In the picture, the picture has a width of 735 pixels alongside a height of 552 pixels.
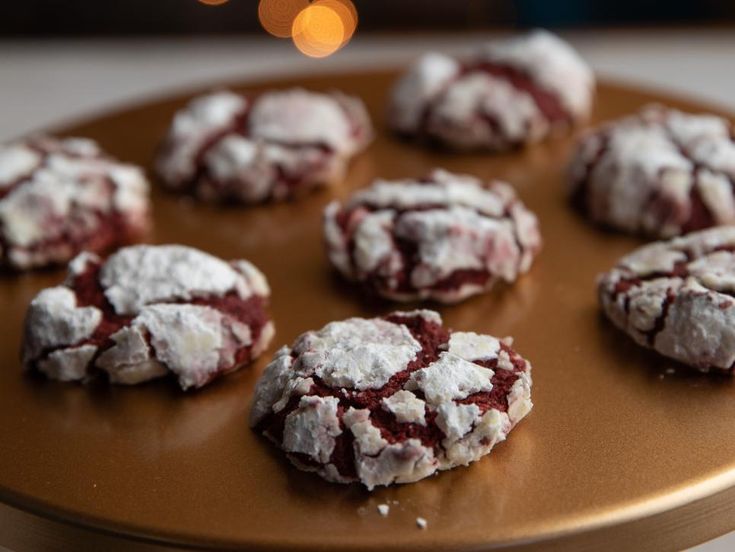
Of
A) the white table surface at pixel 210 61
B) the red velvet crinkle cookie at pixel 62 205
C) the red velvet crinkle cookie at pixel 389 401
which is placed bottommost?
the white table surface at pixel 210 61

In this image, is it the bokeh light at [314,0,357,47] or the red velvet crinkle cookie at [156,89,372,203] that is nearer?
the red velvet crinkle cookie at [156,89,372,203]

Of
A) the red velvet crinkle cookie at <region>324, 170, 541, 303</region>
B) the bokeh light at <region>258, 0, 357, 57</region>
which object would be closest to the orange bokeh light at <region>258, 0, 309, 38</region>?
the bokeh light at <region>258, 0, 357, 57</region>

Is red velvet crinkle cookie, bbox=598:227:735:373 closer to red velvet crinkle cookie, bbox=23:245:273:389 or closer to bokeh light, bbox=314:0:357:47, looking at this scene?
red velvet crinkle cookie, bbox=23:245:273:389

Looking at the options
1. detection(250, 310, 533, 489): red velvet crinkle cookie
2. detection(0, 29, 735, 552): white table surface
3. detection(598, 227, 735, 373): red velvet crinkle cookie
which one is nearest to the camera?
detection(250, 310, 533, 489): red velvet crinkle cookie

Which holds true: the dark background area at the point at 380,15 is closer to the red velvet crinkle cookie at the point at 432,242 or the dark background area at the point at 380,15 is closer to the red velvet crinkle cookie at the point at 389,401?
the red velvet crinkle cookie at the point at 432,242

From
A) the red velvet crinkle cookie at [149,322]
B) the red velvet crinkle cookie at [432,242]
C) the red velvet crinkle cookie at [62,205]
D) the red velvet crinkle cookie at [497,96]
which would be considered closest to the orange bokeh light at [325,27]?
the red velvet crinkle cookie at [497,96]

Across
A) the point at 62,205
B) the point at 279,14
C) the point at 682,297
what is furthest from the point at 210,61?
the point at 682,297

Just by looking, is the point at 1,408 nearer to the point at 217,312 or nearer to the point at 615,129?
the point at 217,312
